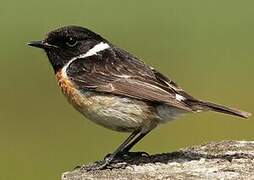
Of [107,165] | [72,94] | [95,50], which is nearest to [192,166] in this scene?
[107,165]

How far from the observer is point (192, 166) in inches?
350

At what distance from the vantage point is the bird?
9.51 meters

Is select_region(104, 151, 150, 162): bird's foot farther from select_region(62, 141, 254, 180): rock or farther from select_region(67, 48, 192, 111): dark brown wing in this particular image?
select_region(67, 48, 192, 111): dark brown wing

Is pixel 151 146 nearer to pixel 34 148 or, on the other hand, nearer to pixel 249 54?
pixel 34 148

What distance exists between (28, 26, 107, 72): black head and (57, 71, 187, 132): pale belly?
0.74 metres

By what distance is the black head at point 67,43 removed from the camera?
33.5ft

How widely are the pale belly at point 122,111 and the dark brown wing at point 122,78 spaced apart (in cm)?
9

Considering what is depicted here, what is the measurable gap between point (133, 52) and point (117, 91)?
44.9 ft

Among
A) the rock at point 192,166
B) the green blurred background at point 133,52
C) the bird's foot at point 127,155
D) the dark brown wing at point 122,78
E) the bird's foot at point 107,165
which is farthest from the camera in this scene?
the green blurred background at point 133,52

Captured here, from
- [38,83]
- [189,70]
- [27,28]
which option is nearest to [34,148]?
[38,83]

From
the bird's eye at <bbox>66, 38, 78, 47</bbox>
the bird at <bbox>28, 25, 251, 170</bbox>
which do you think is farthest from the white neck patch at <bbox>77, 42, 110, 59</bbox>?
the bird's eye at <bbox>66, 38, 78, 47</bbox>

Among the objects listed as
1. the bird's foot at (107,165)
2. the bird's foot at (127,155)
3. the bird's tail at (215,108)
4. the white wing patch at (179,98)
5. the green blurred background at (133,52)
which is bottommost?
the bird's foot at (107,165)

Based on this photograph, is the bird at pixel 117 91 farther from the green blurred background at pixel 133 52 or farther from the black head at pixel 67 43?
the green blurred background at pixel 133 52

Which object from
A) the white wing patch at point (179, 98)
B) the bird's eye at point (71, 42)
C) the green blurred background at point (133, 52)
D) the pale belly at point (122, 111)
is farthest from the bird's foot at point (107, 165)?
the green blurred background at point (133, 52)
